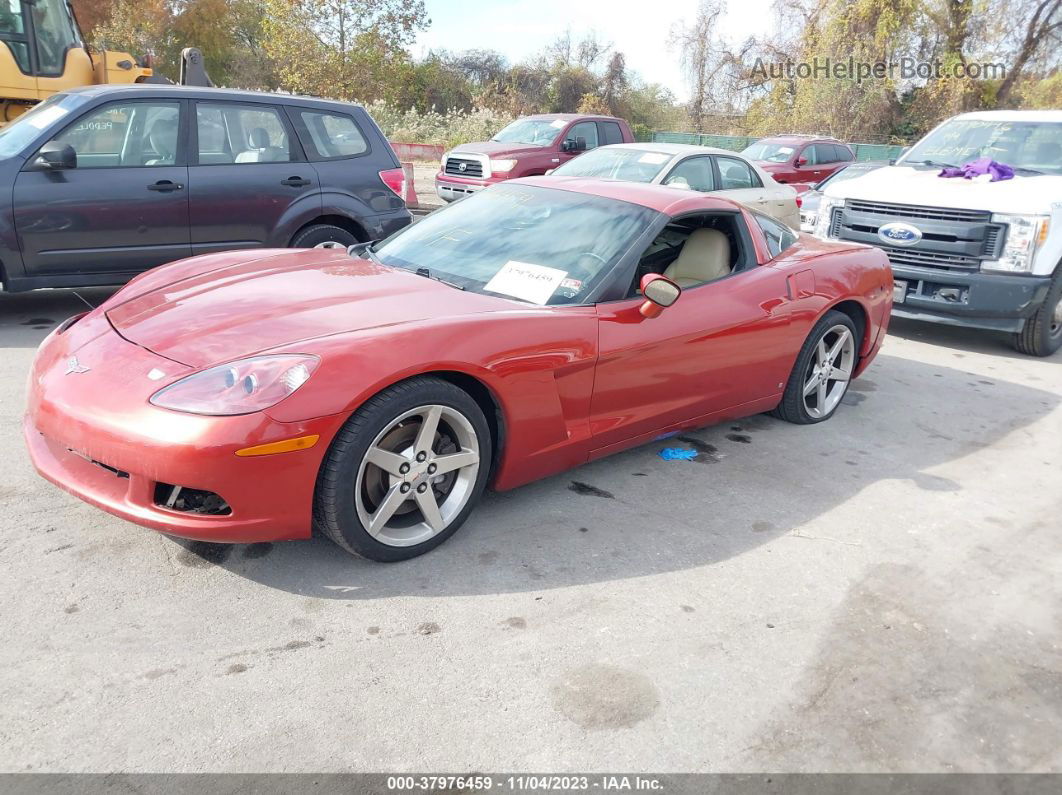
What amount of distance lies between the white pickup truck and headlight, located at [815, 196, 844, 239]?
19mm

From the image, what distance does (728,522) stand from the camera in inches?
151

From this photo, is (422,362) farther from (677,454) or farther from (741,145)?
(741,145)

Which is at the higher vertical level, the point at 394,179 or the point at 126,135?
the point at 126,135

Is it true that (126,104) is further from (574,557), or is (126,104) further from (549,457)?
(574,557)

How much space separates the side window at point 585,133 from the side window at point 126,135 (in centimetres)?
833

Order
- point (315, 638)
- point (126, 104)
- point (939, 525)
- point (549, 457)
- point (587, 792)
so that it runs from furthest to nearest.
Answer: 1. point (126, 104)
2. point (939, 525)
3. point (549, 457)
4. point (315, 638)
5. point (587, 792)

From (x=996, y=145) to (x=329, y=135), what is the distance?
20.0 feet

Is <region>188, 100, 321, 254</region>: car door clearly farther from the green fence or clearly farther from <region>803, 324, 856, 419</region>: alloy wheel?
the green fence

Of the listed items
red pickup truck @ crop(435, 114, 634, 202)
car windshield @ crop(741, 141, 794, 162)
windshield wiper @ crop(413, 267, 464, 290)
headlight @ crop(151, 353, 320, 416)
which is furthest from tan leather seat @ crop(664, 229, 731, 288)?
car windshield @ crop(741, 141, 794, 162)

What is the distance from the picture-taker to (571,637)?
2865 mm

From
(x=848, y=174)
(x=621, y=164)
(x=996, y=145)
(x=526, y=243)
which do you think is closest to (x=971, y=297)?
(x=996, y=145)

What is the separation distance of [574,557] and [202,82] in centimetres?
1019

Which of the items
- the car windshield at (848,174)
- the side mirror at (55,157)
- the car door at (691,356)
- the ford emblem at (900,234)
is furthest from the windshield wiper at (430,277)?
the car windshield at (848,174)

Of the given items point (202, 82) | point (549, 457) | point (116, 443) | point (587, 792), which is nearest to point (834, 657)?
point (587, 792)
